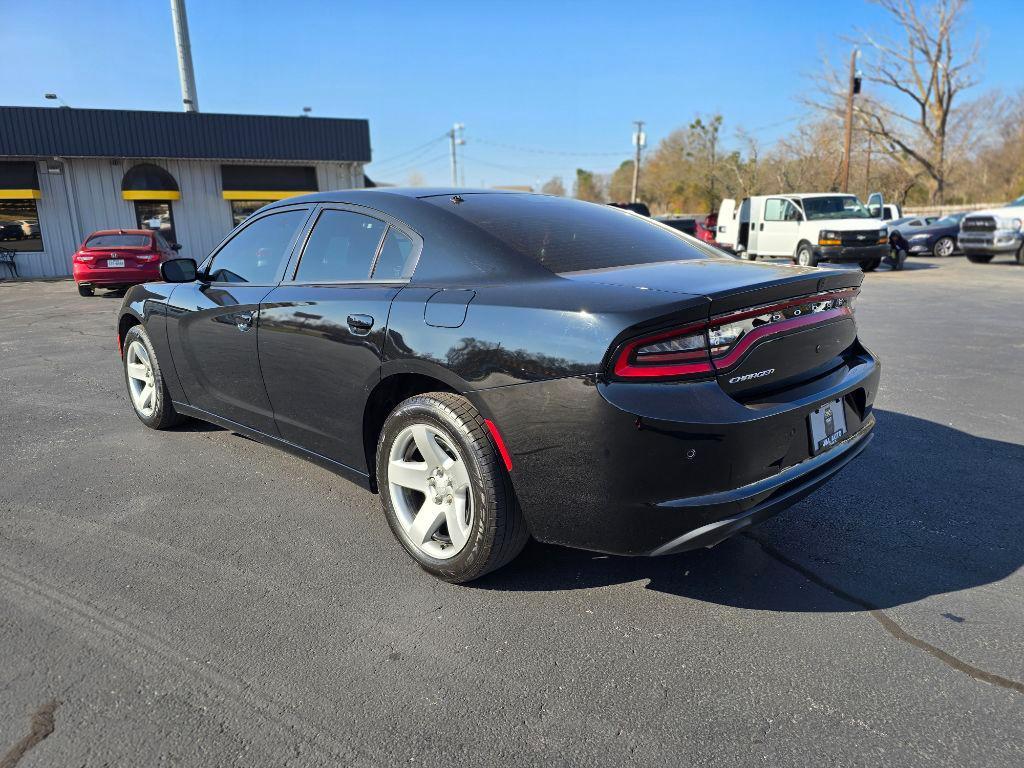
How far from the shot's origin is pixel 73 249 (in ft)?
76.2

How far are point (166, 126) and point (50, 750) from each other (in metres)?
24.7

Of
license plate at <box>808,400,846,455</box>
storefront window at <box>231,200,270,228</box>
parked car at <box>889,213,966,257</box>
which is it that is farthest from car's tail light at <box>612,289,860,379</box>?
storefront window at <box>231,200,270,228</box>

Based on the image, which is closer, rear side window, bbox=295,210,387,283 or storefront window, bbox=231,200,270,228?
rear side window, bbox=295,210,387,283

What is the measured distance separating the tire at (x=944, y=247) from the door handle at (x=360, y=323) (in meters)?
26.1

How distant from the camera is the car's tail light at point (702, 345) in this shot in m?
2.24

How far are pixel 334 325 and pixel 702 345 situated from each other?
1.62 m

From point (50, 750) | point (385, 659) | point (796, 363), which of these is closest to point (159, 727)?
point (50, 750)

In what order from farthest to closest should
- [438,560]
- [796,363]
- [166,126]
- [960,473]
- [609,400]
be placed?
[166,126] < [960,473] < [438,560] < [796,363] < [609,400]

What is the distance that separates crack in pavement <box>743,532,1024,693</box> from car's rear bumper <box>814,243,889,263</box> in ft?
51.5

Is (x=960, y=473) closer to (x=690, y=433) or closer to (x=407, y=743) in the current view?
(x=690, y=433)

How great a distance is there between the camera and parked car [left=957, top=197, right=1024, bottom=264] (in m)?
17.9

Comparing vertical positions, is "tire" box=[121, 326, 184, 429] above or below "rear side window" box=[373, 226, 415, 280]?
below

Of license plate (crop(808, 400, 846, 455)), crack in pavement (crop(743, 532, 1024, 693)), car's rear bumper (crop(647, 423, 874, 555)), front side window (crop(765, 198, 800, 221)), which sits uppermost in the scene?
front side window (crop(765, 198, 800, 221))

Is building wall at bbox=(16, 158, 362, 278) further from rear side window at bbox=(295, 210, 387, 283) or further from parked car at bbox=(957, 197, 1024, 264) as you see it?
parked car at bbox=(957, 197, 1024, 264)
